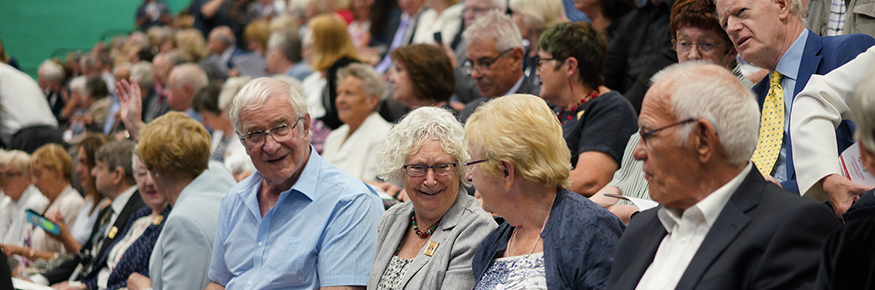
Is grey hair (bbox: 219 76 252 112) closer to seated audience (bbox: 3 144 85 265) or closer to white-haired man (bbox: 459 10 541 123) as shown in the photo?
seated audience (bbox: 3 144 85 265)

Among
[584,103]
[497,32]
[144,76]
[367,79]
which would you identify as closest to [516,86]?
[497,32]

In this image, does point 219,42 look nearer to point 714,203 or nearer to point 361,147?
point 361,147

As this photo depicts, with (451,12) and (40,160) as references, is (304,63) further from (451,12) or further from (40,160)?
(40,160)

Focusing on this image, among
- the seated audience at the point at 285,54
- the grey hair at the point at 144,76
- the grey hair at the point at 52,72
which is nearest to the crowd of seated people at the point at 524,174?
the seated audience at the point at 285,54

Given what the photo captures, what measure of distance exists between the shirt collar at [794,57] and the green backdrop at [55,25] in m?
13.4

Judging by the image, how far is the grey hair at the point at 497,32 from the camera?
3.99 meters

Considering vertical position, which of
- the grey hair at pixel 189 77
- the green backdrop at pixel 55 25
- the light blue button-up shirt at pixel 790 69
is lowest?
the green backdrop at pixel 55 25

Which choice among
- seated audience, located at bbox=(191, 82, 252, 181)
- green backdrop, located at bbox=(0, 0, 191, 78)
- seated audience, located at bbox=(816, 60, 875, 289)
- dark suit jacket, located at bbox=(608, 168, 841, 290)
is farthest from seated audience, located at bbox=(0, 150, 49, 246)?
green backdrop, located at bbox=(0, 0, 191, 78)

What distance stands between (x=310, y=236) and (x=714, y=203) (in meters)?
1.50

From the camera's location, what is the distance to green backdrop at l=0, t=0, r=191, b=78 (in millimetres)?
13750

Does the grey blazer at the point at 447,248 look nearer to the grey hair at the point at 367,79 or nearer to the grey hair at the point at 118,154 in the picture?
the grey hair at the point at 367,79

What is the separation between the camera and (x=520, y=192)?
212 cm

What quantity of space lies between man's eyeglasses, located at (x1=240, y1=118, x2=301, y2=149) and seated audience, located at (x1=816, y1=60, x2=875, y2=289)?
1.86 metres

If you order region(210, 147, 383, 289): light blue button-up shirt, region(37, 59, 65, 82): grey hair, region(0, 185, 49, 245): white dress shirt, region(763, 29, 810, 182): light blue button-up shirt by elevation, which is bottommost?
region(37, 59, 65, 82): grey hair
